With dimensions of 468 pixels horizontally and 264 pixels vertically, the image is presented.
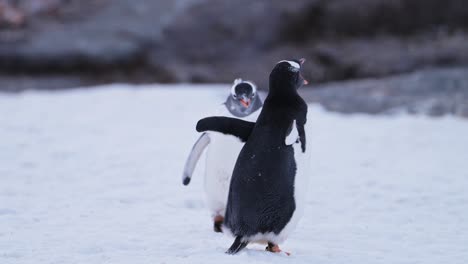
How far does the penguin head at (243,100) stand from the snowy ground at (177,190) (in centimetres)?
64

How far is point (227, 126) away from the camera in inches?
116

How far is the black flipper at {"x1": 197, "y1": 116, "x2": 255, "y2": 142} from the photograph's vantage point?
2.92 meters

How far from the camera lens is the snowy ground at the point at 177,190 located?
9.78 ft

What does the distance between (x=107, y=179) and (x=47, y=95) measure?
4.28 m

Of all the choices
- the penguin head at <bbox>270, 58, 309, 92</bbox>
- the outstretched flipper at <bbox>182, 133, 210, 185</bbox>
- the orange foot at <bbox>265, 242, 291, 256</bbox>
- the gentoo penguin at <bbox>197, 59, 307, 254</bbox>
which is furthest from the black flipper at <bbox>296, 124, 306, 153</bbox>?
the outstretched flipper at <bbox>182, 133, 210, 185</bbox>

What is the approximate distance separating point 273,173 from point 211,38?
8.32 meters

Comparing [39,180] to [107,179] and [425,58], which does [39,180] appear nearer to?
[107,179]

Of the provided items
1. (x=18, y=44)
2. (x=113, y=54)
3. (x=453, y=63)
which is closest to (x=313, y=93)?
(x=453, y=63)

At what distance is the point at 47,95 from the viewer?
858 cm

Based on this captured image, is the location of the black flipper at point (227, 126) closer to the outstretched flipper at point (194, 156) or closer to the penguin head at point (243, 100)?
the penguin head at point (243, 100)

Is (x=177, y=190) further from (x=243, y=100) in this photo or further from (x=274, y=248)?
(x=274, y=248)

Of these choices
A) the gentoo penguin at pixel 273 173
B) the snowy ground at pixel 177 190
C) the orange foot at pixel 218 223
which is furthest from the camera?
the orange foot at pixel 218 223

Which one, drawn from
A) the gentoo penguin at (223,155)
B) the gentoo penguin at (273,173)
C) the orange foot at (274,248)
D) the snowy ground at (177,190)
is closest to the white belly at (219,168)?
the gentoo penguin at (223,155)

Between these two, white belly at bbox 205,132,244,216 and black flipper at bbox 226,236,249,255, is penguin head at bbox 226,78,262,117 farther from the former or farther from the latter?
black flipper at bbox 226,236,249,255
